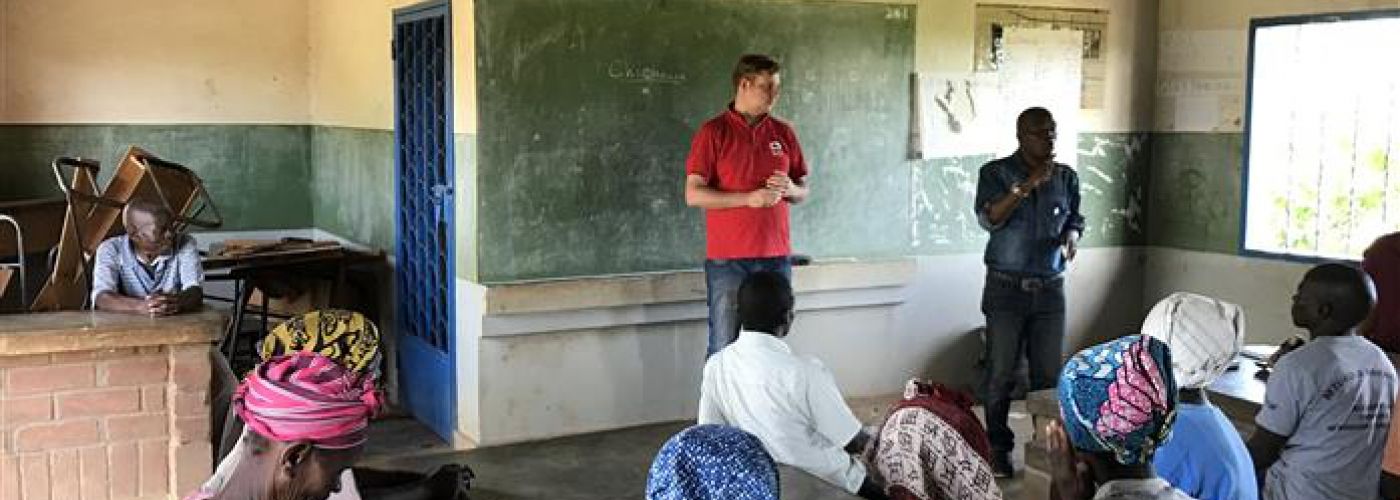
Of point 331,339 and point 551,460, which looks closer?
point 331,339

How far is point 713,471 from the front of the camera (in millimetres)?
2111

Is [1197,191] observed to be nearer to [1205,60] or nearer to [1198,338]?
[1205,60]

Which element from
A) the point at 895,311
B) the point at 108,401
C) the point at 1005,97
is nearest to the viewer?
the point at 108,401

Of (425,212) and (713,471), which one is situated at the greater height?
(425,212)

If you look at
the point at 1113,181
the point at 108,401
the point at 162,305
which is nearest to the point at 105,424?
the point at 108,401

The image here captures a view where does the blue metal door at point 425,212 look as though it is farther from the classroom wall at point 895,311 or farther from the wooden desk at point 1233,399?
the wooden desk at point 1233,399

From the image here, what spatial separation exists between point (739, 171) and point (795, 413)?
200 centimetres

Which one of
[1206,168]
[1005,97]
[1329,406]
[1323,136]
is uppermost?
[1005,97]

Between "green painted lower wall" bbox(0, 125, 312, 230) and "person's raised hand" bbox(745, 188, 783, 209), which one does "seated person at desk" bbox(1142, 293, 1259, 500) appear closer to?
"person's raised hand" bbox(745, 188, 783, 209)

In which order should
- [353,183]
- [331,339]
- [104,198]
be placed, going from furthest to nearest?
[353,183] < [104,198] < [331,339]

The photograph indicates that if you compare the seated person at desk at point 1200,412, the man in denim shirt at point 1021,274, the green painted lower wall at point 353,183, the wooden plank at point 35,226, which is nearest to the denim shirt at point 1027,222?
the man in denim shirt at point 1021,274

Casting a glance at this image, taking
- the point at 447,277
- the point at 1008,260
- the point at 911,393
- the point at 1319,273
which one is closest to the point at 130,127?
the point at 447,277

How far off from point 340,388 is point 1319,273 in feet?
8.03

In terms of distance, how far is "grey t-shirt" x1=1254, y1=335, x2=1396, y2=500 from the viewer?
331 cm
